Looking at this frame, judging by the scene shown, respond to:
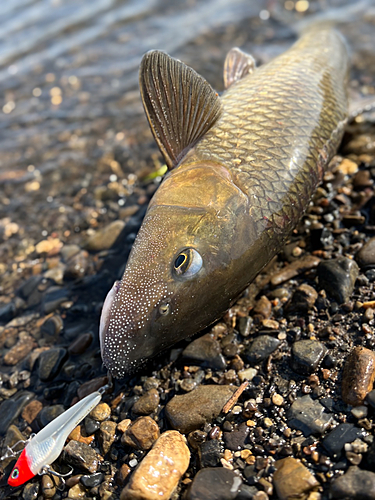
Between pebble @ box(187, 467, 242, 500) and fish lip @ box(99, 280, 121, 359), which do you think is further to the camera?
fish lip @ box(99, 280, 121, 359)

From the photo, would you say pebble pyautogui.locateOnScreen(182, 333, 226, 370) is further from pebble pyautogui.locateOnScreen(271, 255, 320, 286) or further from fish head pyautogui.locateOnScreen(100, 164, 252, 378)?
pebble pyautogui.locateOnScreen(271, 255, 320, 286)

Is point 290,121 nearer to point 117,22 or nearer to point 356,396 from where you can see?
point 356,396

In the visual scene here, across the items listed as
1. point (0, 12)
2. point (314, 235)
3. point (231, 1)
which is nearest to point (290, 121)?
point (314, 235)

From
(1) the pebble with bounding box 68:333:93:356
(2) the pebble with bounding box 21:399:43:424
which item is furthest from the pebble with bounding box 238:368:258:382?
(2) the pebble with bounding box 21:399:43:424

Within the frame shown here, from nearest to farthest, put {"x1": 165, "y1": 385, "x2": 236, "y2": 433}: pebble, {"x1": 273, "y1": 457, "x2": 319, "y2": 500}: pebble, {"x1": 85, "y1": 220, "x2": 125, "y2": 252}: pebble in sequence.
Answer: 1. {"x1": 273, "y1": 457, "x2": 319, "y2": 500}: pebble
2. {"x1": 165, "y1": 385, "x2": 236, "y2": 433}: pebble
3. {"x1": 85, "y1": 220, "x2": 125, "y2": 252}: pebble

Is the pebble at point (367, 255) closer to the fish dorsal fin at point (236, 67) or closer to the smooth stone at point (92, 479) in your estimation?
the smooth stone at point (92, 479)

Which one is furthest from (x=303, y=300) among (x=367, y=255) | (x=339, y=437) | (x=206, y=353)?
(x=339, y=437)
